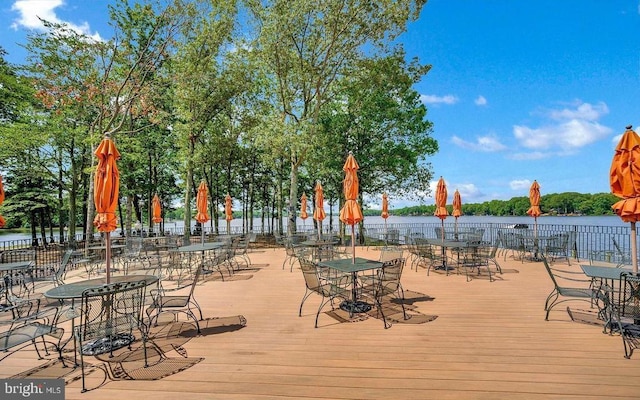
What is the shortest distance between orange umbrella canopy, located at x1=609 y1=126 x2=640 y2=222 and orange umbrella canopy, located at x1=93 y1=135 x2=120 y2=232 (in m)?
6.78

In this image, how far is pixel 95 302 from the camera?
11.9ft

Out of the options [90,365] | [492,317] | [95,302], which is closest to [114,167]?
[95,302]

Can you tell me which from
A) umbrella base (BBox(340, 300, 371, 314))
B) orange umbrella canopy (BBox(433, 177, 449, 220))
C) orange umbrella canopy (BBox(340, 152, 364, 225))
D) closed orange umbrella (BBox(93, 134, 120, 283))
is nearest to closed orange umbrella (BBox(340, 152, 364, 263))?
orange umbrella canopy (BBox(340, 152, 364, 225))

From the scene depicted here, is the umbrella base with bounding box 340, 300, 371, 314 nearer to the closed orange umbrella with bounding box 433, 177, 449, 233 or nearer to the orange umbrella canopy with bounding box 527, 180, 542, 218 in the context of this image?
the closed orange umbrella with bounding box 433, 177, 449, 233

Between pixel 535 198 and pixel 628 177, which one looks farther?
pixel 535 198

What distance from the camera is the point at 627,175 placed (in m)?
4.05

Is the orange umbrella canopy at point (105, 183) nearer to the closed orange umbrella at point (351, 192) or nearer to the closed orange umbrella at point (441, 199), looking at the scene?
the closed orange umbrella at point (351, 192)

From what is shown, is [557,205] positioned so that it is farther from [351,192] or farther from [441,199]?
[351,192]

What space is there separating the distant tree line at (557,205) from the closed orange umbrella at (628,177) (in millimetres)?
24115

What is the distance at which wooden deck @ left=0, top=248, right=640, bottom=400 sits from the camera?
280 centimetres

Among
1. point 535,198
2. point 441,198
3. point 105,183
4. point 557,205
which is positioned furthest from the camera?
point 557,205

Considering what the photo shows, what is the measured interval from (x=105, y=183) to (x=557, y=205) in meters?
47.1

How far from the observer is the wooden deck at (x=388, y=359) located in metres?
2.80

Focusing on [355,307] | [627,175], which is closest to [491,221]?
[627,175]
